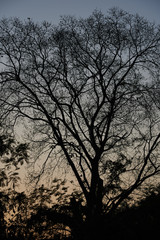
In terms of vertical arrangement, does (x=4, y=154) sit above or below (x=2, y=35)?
below

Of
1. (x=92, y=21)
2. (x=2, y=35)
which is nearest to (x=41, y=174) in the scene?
(x=2, y=35)

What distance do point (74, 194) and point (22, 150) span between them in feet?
14.6

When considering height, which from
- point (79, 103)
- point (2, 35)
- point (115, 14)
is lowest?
point (79, 103)

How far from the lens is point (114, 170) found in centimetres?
1123

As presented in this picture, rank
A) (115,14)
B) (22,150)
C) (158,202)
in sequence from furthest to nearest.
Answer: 1. (115,14)
2. (22,150)
3. (158,202)

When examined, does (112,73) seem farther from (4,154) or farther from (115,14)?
(4,154)

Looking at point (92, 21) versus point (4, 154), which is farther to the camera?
point (92, 21)

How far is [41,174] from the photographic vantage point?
10.6m

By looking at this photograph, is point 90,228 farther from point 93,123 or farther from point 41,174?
point 93,123

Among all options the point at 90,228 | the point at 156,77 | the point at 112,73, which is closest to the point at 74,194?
the point at 90,228

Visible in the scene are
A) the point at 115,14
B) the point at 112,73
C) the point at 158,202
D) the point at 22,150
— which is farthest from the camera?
the point at 112,73

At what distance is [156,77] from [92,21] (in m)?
4.79

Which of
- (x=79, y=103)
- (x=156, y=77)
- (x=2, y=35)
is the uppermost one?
(x=2, y=35)

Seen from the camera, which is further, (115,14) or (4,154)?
(115,14)
